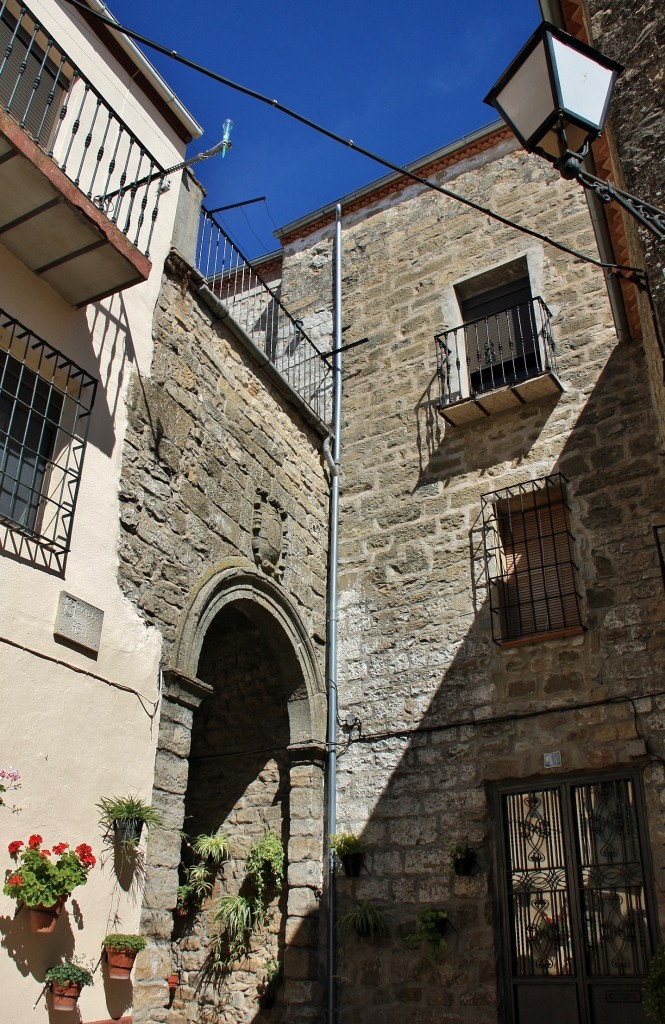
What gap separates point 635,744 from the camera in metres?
6.48

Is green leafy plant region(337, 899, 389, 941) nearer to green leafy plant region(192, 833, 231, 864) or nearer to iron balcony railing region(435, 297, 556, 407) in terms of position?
green leafy plant region(192, 833, 231, 864)

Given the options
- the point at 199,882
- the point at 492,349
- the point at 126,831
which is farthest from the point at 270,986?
the point at 492,349

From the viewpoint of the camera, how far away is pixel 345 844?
288 inches

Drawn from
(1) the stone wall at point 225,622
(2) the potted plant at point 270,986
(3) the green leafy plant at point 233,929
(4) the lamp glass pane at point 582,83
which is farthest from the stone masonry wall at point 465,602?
(4) the lamp glass pane at point 582,83

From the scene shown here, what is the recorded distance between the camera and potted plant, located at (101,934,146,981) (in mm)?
4836

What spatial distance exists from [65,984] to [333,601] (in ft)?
15.2

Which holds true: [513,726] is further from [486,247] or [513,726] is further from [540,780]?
[486,247]

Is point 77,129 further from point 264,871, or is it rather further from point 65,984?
point 264,871

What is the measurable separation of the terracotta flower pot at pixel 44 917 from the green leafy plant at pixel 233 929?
3.48m

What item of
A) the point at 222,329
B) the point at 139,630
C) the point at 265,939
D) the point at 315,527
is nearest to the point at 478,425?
the point at 315,527

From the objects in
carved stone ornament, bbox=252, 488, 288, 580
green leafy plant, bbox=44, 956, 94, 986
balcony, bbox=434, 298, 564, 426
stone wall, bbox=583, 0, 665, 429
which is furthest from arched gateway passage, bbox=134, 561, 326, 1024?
stone wall, bbox=583, 0, 665, 429

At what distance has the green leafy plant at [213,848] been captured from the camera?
7.86 meters

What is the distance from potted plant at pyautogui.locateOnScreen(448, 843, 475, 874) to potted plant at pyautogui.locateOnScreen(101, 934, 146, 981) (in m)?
2.82

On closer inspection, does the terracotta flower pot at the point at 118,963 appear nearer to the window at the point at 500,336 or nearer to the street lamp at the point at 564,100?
the street lamp at the point at 564,100
